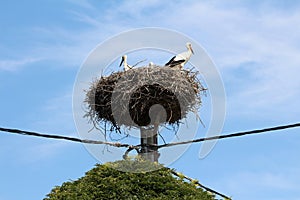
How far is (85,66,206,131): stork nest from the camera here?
7.78 m

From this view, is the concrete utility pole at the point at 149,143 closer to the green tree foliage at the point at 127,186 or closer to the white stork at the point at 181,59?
the green tree foliage at the point at 127,186

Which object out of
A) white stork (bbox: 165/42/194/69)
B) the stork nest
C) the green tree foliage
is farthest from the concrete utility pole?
white stork (bbox: 165/42/194/69)

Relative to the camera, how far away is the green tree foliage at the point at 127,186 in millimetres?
5344

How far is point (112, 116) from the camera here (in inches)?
314

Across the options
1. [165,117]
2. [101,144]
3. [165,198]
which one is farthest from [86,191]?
[165,117]

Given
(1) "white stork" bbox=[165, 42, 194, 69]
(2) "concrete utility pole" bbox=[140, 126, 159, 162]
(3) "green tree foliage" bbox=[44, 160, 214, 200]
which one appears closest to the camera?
(3) "green tree foliage" bbox=[44, 160, 214, 200]

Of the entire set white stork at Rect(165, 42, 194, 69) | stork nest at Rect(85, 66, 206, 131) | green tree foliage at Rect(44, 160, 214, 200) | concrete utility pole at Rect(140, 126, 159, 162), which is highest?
white stork at Rect(165, 42, 194, 69)

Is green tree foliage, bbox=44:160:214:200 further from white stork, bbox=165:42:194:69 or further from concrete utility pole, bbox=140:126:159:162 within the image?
white stork, bbox=165:42:194:69

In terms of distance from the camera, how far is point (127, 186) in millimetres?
5371

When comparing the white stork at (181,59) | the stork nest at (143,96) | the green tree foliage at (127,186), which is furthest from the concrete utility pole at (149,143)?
the white stork at (181,59)

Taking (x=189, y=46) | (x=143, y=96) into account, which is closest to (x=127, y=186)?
(x=143, y=96)

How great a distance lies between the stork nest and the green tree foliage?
2.11 m

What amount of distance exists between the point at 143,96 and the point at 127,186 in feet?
8.30

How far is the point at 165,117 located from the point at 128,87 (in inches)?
25.6
